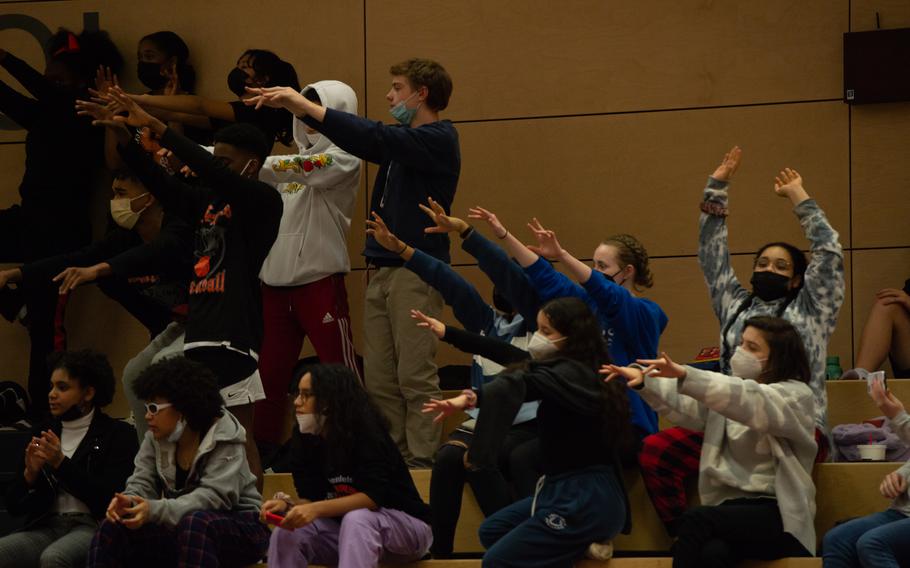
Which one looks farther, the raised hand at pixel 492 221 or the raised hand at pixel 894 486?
the raised hand at pixel 492 221

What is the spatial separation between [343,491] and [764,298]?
1706mm

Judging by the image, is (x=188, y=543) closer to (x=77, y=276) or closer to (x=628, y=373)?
(x=628, y=373)

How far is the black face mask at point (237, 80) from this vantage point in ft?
21.8

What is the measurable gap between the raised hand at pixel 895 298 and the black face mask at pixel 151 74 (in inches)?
146

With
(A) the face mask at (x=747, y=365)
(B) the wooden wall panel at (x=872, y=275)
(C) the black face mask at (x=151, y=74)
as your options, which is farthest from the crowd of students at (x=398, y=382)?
(C) the black face mask at (x=151, y=74)

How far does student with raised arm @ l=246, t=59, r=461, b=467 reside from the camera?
5.44 meters

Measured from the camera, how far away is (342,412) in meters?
4.63

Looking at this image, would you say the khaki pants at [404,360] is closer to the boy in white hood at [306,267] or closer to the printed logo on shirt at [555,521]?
the boy in white hood at [306,267]

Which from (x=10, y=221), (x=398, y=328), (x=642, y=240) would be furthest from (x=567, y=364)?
(x=10, y=221)

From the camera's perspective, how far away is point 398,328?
548cm

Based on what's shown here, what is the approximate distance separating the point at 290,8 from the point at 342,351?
2424 mm

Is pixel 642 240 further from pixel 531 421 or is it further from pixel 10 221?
pixel 10 221

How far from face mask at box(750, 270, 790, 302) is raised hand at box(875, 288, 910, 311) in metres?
1.34

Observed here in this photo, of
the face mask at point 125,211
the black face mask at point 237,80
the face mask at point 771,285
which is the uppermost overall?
the black face mask at point 237,80
